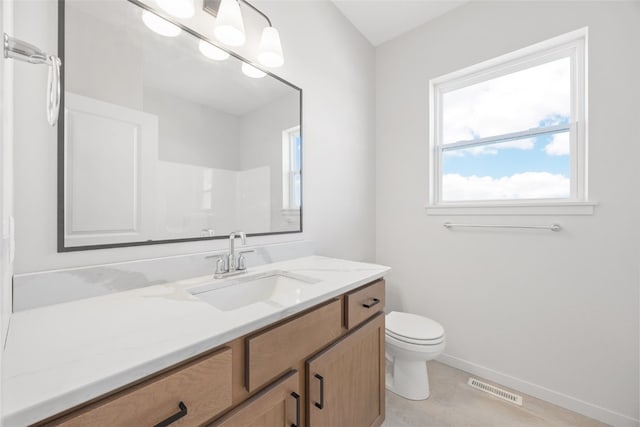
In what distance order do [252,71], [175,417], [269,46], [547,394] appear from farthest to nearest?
1. [547,394]
2. [252,71]
3. [269,46]
4. [175,417]

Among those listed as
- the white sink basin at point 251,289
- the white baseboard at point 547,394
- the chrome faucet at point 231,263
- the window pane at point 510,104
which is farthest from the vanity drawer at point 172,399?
the window pane at point 510,104

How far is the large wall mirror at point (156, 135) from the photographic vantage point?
0.87 metres

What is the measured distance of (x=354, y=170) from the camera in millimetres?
2129

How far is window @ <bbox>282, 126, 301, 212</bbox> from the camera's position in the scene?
1550 mm

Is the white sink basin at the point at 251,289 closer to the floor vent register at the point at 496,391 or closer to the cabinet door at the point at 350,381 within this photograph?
the cabinet door at the point at 350,381

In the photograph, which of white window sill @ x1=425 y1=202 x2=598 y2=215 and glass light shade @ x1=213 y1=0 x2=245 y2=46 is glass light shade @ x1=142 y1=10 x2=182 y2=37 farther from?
white window sill @ x1=425 y1=202 x2=598 y2=215

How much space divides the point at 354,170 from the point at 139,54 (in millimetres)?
1504

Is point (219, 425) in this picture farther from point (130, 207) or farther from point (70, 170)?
point (70, 170)

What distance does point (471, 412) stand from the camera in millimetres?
1515

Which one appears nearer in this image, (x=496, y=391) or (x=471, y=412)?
(x=471, y=412)

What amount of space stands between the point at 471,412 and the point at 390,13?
2734mm

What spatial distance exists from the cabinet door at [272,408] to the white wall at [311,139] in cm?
67

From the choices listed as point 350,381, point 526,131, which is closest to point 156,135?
point 350,381

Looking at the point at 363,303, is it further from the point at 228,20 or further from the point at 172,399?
the point at 228,20
